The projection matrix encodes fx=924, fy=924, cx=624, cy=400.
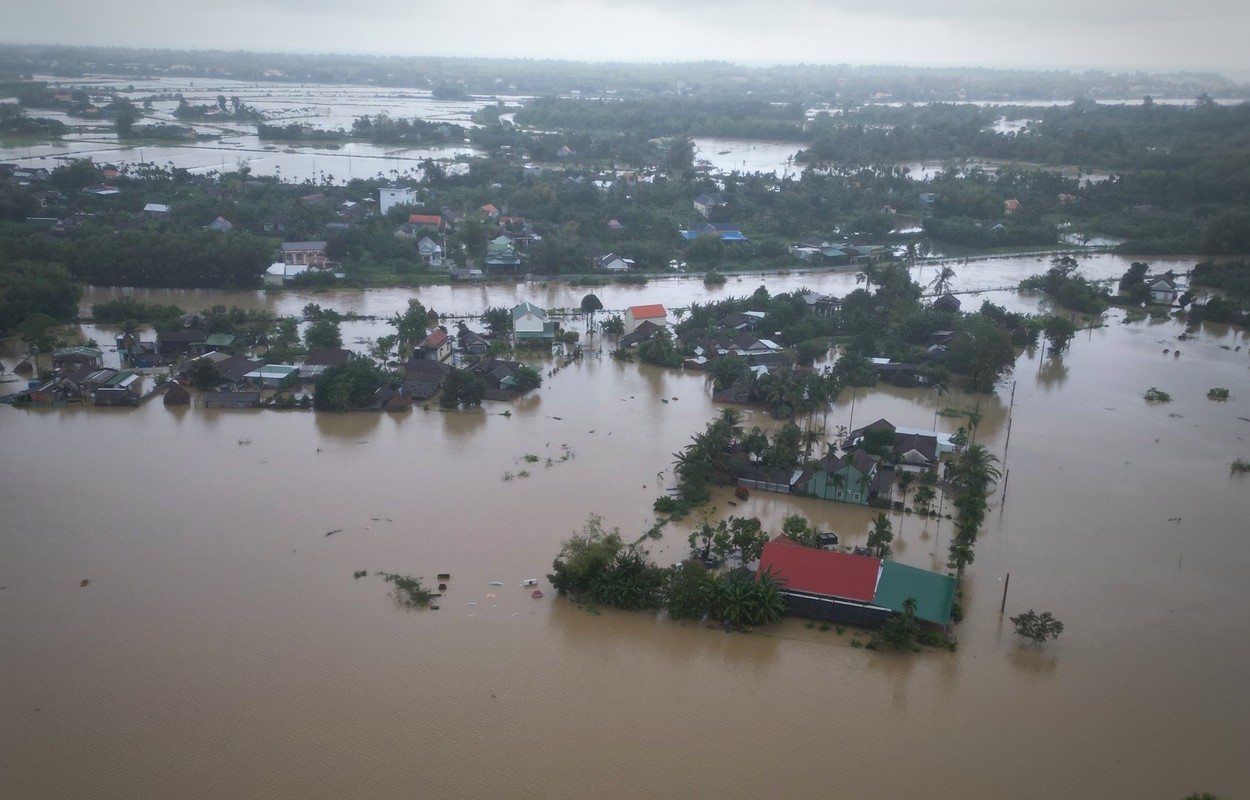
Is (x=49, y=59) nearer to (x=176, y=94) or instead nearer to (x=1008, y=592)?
(x=176, y=94)

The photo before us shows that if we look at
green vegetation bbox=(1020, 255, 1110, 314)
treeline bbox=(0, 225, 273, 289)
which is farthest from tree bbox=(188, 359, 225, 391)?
green vegetation bbox=(1020, 255, 1110, 314)

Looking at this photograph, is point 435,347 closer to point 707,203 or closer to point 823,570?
point 823,570

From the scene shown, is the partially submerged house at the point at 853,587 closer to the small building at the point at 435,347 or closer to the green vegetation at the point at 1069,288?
the small building at the point at 435,347

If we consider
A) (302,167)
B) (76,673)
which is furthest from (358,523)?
(302,167)

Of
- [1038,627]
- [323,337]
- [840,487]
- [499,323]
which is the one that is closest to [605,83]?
[499,323]

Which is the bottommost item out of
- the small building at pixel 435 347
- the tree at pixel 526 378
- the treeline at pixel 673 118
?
the tree at pixel 526 378

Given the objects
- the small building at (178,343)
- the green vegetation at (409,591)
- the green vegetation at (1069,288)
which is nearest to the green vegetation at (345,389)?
the small building at (178,343)
